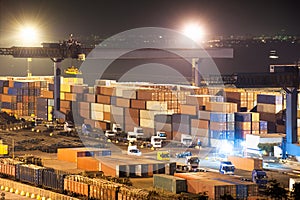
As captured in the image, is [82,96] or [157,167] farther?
[82,96]

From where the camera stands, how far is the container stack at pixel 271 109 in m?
36.0

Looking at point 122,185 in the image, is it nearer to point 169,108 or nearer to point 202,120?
point 202,120

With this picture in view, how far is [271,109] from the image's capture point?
36.4 meters

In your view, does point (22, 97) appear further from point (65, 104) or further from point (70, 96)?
point (70, 96)

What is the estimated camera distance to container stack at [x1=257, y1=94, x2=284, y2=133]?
118 ft

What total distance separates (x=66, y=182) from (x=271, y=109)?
47.5 feet

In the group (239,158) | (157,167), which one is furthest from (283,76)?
(157,167)

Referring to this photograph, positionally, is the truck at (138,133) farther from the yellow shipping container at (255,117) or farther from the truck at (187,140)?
the yellow shipping container at (255,117)

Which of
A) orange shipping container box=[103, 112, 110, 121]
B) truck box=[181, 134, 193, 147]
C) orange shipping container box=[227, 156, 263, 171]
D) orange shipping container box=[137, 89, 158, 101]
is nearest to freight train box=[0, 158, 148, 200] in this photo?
orange shipping container box=[227, 156, 263, 171]

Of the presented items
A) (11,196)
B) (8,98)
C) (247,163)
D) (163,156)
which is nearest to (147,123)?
(163,156)

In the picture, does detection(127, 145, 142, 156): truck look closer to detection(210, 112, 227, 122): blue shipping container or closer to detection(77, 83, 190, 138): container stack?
detection(210, 112, 227, 122): blue shipping container

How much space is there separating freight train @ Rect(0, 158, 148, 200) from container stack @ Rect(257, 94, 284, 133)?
11.6m

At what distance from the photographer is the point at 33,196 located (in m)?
23.9

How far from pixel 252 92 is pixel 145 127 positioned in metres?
4.38
